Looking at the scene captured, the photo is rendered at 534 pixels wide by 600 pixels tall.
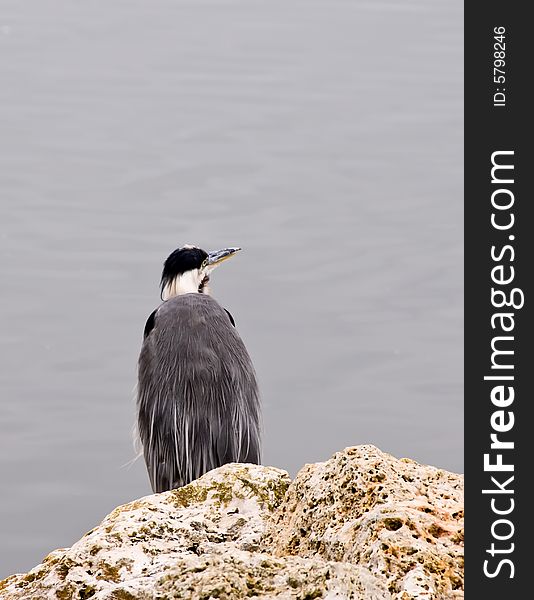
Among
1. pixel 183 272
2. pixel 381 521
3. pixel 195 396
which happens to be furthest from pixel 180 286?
pixel 381 521

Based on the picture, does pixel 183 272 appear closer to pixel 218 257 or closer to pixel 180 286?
pixel 180 286

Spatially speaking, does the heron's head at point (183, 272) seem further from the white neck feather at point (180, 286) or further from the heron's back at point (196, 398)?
the heron's back at point (196, 398)

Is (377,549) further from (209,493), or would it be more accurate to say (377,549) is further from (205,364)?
(205,364)

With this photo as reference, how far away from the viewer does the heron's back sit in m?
5.33

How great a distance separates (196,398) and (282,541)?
10.2ft

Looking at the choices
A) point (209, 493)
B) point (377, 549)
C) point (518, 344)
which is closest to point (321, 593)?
point (377, 549)

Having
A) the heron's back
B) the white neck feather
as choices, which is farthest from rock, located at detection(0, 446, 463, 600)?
the white neck feather

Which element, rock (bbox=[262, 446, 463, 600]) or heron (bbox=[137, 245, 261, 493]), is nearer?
rock (bbox=[262, 446, 463, 600])

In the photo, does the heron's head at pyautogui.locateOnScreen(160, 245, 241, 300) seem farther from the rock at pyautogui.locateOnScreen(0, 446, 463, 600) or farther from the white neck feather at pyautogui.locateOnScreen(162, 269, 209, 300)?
the rock at pyautogui.locateOnScreen(0, 446, 463, 600)

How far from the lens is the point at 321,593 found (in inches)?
63.4

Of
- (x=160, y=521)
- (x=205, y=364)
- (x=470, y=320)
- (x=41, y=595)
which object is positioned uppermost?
(x=205, y=364)

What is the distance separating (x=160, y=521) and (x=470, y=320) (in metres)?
0.96

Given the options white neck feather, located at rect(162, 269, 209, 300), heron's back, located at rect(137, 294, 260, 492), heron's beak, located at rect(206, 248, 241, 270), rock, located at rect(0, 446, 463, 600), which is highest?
heron's beak, located at rect(206, 248, 241, 270)

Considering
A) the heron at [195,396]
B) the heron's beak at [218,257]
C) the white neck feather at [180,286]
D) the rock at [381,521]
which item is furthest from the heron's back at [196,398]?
the rock at [381,521]
